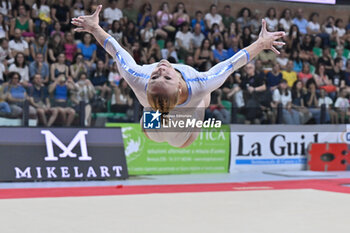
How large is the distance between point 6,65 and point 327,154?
9.32 metres

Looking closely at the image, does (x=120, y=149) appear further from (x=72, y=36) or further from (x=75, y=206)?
(x=75, y=206)

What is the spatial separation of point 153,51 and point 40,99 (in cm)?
368

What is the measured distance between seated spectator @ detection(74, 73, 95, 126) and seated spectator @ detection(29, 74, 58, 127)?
2.03ft

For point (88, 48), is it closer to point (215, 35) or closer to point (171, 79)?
point (215, 35)

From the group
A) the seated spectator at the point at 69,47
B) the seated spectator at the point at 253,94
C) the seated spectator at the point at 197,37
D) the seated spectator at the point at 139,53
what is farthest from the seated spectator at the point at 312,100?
the seated spectator at the point at 69,47

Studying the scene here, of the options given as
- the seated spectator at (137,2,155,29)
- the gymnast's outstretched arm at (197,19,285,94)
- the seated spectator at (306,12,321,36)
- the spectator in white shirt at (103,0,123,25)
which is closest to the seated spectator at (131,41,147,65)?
the spectator in white shirt at (103,0,123,25)

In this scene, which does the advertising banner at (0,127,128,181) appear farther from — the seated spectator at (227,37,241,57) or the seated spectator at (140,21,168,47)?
the seated spectator at (227,37,241,57)

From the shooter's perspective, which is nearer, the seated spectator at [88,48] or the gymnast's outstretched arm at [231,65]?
the gymnast's outstretched arm at [231,65]

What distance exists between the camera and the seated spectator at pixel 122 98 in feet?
42.5

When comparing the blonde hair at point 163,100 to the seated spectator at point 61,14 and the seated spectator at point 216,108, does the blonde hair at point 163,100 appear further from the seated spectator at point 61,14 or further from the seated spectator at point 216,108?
the seated spectator at point 61,14

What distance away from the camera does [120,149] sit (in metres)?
13.3

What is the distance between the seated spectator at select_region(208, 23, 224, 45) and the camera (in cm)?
1614

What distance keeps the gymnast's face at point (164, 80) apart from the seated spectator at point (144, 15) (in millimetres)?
10538

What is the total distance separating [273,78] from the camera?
15.0m
